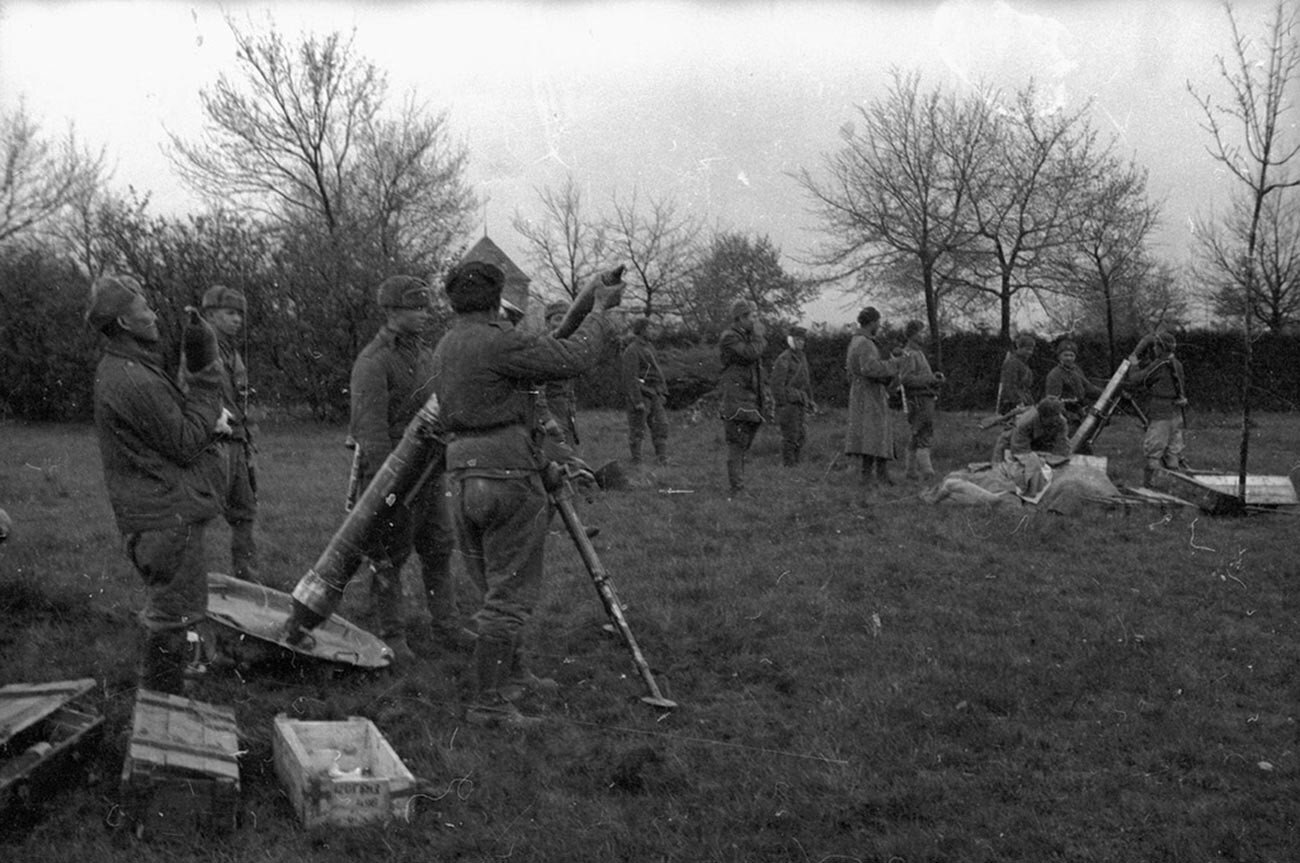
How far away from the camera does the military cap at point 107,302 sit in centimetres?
476

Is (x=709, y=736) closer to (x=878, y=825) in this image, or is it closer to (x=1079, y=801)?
(x=878, y=825)

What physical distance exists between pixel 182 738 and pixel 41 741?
614 mm

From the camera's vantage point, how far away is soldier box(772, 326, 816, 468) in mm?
15047

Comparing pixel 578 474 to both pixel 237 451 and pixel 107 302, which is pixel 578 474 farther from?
pixel 237 451

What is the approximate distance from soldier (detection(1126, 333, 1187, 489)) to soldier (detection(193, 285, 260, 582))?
1010 centimetres

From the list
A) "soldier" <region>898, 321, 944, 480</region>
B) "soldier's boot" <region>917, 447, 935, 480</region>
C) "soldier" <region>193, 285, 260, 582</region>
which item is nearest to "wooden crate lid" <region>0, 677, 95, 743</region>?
"soldier" <region>193, 285, 260, 582</region>

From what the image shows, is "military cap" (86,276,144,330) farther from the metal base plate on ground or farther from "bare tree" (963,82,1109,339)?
"bare tree" (963,82,1109,339)

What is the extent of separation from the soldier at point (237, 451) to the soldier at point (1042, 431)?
8463 millimetres

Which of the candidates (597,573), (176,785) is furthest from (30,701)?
(597,573)

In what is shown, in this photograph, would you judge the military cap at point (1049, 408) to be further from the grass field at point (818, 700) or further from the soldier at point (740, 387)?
the soldier at point (740, 387)

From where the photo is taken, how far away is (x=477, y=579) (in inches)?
224

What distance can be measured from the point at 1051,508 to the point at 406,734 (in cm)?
765

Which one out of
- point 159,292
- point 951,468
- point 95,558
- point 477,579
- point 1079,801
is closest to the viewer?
point 1079,801

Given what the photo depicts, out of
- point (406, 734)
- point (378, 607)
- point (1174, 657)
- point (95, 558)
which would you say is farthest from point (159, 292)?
point (1174, 657)
